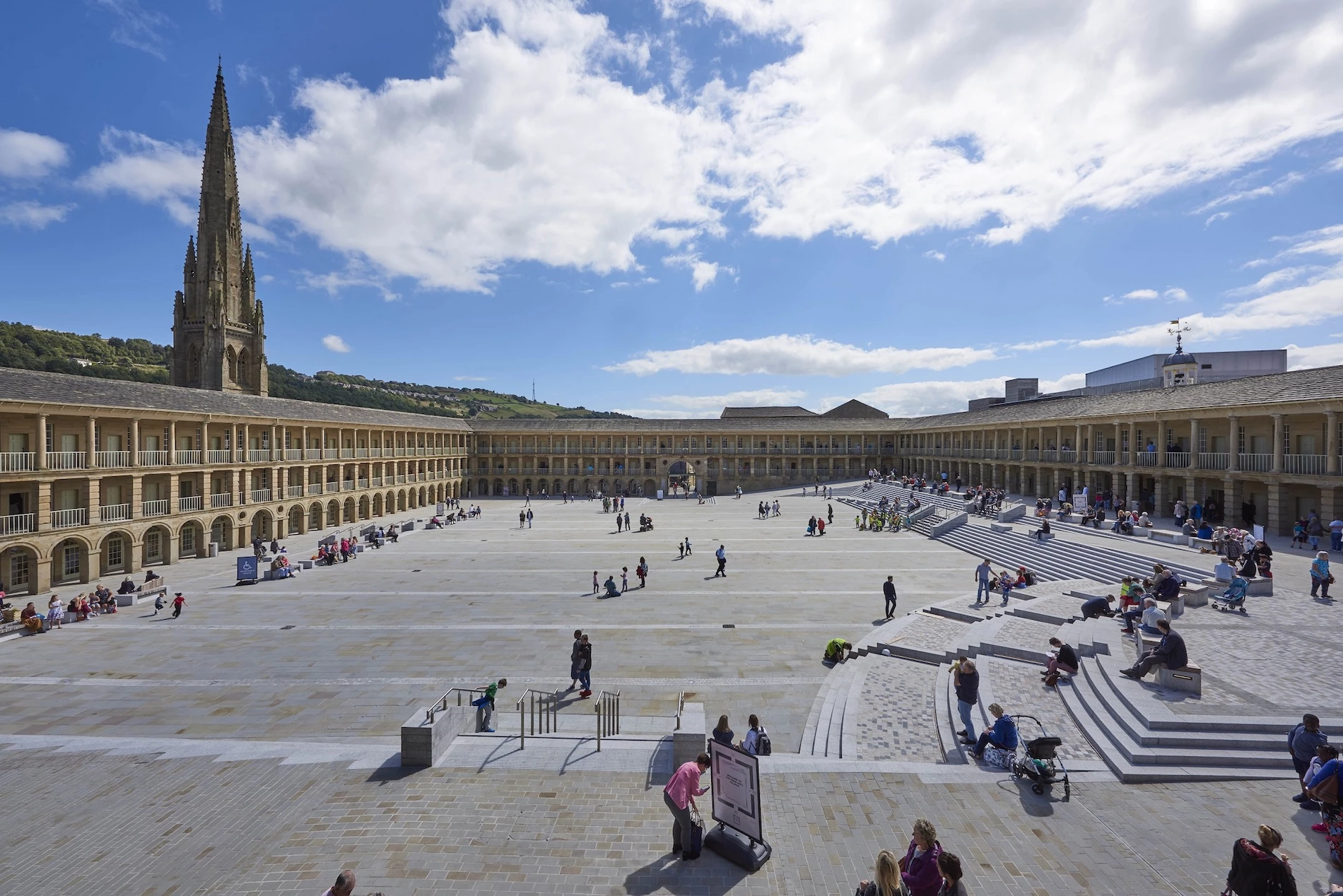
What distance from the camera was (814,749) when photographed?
9.44 m

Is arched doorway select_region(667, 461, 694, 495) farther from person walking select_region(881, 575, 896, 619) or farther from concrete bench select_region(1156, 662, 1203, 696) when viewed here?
concrete bench select_region(1156, 662, 1203, 696)

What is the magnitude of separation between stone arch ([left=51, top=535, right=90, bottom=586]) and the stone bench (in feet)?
135

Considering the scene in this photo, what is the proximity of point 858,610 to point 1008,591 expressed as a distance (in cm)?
473

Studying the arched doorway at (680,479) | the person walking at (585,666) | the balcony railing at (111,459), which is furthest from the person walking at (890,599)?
the arched doorway at (680,479)

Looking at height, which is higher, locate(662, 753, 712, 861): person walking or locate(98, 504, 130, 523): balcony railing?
locate(98, 504, 130, 523): balcony railing

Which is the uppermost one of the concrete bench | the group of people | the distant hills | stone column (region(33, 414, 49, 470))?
the distant hills

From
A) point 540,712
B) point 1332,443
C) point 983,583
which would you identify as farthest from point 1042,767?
point 1332,443

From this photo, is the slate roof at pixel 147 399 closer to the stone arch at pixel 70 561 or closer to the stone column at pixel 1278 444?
the stone arch at pixel 70 561

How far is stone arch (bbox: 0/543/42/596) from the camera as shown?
21.2 meters

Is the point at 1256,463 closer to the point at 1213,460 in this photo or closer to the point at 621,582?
the point at 1213,460

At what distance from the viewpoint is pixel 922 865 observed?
5.00 meters

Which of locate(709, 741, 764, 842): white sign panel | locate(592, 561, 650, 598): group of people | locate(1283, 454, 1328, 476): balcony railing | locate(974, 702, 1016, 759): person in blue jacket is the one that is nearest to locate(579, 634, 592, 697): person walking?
locate(709, 741, 764, 842): white sign panel

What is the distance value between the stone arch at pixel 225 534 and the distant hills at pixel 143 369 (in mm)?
15783

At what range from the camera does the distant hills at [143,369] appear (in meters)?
64.8
